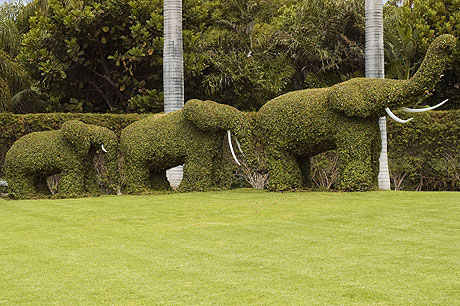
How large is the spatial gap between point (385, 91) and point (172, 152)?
5073 mm

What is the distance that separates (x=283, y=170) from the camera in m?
13.9

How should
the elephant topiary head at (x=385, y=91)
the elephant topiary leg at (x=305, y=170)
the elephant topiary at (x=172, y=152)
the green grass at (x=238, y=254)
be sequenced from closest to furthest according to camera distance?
the green grass at (x=238, y=254)
the elephant topiary head at (x=385, y=91)
the elephant topiary at (x=172, y=152)
the elephant topiary leg at (x=305, y=170)

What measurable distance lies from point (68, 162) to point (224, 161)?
424 centimetres

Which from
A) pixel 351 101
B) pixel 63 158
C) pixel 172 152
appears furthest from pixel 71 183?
pixel 351 101

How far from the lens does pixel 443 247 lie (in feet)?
22.0

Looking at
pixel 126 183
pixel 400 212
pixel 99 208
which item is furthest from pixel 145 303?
pixel 126 183

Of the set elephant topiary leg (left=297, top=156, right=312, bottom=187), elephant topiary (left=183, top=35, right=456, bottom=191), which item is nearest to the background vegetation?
elephant topiary (left=183, top=35, right=456, bottom=191)

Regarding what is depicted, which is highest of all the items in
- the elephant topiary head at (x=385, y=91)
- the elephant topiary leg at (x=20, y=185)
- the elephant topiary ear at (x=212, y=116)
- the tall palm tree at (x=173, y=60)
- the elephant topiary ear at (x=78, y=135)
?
the tall palm tree at (x=173, y=60)

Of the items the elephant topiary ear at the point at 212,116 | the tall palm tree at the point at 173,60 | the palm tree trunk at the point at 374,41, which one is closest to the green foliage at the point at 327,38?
the palm tree trunk at the point at 374,41

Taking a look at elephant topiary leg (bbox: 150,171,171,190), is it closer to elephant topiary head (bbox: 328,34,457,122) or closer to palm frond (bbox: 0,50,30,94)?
elephant topiary head (bbox: 328,34,457,122)

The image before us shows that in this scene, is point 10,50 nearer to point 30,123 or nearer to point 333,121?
point 30,123

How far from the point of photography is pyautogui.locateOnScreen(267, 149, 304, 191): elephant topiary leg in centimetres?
1379

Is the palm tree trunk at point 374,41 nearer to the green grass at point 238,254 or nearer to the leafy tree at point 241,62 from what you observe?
the green grass at point 238,254

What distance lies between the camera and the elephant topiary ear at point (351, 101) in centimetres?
1252
